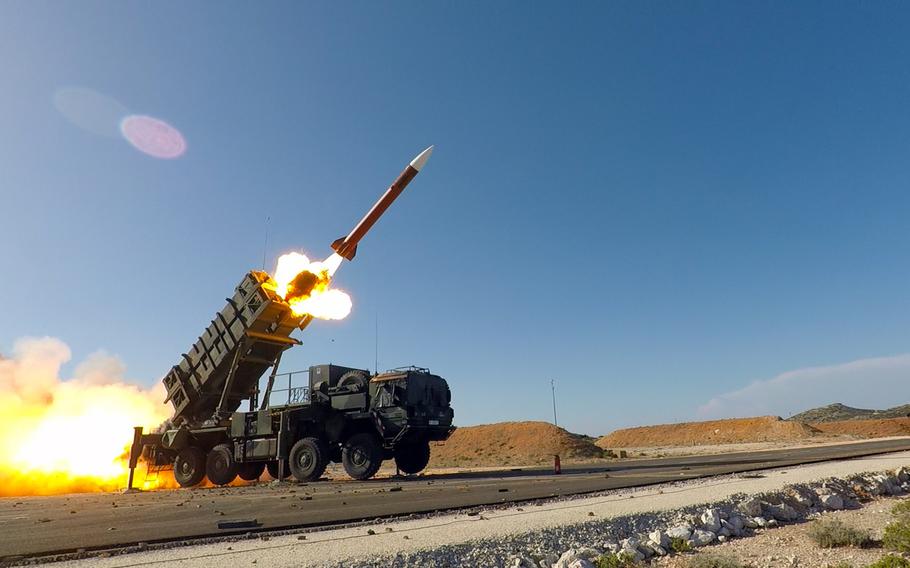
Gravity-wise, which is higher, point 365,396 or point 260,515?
point 365,396

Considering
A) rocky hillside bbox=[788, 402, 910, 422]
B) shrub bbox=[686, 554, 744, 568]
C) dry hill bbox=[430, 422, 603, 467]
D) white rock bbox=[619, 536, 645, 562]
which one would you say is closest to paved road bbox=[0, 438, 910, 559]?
white rock bbox=[619, 536, 645, 562]

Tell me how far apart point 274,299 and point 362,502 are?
10.7 m

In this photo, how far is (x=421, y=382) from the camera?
20.1 m

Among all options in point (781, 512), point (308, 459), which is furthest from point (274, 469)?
point (781, 512)

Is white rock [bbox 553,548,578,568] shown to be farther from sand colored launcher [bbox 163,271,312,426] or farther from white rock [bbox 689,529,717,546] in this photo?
sand colored launcher [bbox 163,271,312,426]

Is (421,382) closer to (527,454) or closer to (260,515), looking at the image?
(260,515)

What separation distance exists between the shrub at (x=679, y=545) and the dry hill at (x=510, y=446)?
93.9 ft

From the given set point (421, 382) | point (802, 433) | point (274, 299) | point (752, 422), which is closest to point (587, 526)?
point (421, 382)

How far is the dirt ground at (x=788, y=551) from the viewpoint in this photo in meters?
6.16

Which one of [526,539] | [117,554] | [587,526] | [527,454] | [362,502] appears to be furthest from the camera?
[527,454]

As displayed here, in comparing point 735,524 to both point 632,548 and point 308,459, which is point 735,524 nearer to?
point 632,548

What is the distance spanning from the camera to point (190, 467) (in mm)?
22031

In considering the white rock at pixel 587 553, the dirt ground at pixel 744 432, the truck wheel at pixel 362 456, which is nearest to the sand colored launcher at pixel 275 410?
the truck wheel at pixel 362 456

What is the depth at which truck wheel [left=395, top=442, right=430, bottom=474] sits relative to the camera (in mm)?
21844
